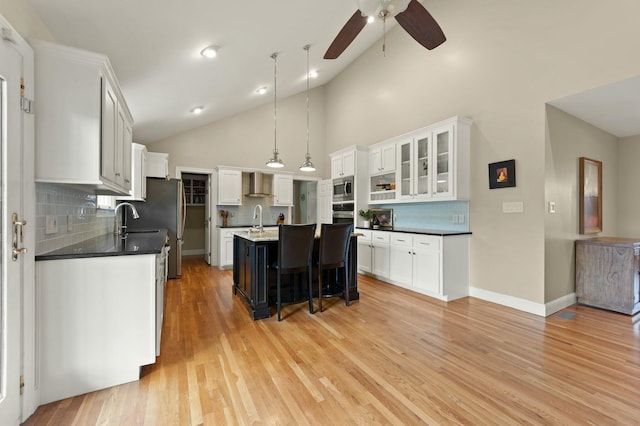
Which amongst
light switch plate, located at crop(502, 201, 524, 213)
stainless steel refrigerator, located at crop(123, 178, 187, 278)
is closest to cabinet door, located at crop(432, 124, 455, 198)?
light switch plate, located at crop(502, 201, 524, 213)

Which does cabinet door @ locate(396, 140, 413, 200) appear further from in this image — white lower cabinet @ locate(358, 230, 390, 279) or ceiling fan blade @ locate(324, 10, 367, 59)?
ceiling fan blade @ locate(324, 10, 367, 59)

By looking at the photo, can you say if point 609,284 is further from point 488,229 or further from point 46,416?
point 46,416

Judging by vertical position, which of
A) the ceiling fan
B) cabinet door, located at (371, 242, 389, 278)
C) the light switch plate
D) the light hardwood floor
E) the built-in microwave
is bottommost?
the light hardwood floor

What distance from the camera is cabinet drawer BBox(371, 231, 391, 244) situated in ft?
14.8

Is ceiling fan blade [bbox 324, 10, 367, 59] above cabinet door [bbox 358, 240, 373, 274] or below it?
above

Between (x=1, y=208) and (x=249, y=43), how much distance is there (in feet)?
9.61

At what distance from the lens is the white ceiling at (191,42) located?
6.97 ft

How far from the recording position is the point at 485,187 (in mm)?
3781

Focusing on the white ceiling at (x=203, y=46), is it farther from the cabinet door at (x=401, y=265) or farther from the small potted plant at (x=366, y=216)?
the small potted plant at (x=366, y=216)

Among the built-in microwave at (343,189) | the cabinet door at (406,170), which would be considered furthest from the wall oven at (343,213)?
the cabinet door at (406,170)

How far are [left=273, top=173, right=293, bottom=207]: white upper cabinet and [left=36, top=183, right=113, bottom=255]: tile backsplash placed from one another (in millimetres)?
3705

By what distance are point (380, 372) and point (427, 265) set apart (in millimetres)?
2143

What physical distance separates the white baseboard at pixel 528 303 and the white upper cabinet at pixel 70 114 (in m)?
4.24

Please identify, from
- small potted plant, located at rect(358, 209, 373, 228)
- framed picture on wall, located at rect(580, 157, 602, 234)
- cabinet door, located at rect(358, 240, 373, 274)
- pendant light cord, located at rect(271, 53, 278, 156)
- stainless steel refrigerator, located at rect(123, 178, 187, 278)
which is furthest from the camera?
small potted plant, located at rect(358, 209, 373, 228)
